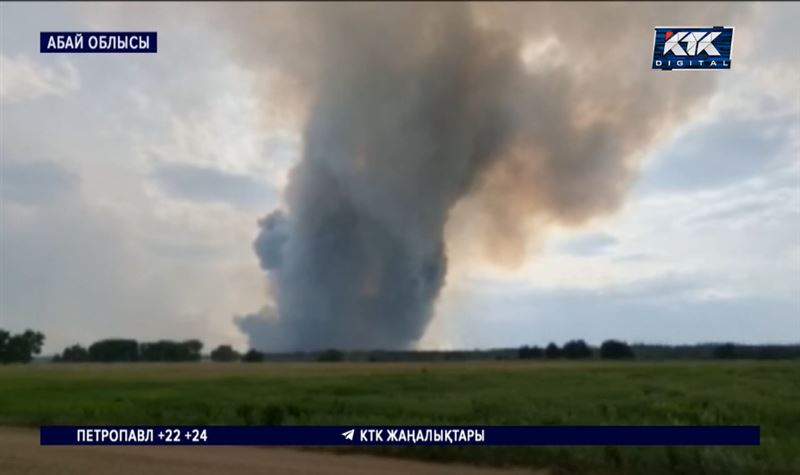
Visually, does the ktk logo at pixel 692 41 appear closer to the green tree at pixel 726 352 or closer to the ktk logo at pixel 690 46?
the ktk logo at pixel 690 46

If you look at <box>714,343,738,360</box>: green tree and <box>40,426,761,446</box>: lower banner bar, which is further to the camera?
<box>714,343,738,360</box>: green tree

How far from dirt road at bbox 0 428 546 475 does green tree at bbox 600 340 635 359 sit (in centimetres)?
233

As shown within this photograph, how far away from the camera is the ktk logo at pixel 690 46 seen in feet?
31.3

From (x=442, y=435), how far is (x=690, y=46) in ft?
21.0

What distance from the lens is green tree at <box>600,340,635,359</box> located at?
36.4ft

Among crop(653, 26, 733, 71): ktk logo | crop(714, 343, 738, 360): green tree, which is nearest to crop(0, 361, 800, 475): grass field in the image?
crop(714, 343, 738, 360): green tree

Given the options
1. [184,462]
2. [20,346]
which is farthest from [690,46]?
[20,346]

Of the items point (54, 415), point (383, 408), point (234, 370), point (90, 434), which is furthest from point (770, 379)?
point (54, 415)

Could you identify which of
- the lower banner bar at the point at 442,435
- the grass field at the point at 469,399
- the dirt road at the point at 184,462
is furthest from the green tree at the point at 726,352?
the dirt road at the point at 184,462

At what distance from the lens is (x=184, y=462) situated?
32.3ft

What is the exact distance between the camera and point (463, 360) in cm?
1232

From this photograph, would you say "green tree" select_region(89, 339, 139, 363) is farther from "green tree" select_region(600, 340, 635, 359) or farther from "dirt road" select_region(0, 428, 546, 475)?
"green tree" select_region(600, 340, 635, 359)

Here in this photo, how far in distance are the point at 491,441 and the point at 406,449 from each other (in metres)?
1.84

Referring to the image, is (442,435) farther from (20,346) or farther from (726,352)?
(20,346)
